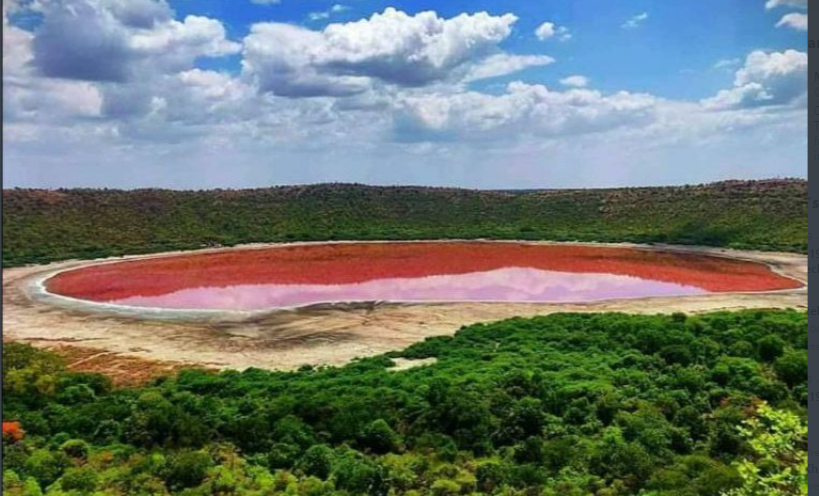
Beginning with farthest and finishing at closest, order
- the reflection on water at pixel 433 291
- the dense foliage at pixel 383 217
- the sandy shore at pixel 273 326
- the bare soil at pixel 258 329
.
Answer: the dense foliage at pixel 383 217
the reflection on water at pixel 433 291
the sandy shore at pixel 273 326
the bare soil at pixel 258 329

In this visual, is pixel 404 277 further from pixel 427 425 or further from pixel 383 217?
pixel 383 217

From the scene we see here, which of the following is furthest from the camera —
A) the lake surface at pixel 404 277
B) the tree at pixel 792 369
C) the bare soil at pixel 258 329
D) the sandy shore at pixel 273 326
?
the lake surface at pixel 404 277

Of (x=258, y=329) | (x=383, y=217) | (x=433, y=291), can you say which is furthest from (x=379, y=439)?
(x=383, y=217)

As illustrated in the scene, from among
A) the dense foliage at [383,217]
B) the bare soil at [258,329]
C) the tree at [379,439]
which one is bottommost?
the tree at [379,439]

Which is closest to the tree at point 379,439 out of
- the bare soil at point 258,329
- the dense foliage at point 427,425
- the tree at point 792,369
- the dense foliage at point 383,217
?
the dense foliage at point 427,425

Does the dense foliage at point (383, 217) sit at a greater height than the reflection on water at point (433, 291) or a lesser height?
greater

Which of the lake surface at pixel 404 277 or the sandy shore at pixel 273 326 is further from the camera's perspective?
the lake surface at pixel 404 277

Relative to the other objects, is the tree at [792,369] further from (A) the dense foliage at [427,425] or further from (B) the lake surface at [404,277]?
(B) the lake surface at [404,277]

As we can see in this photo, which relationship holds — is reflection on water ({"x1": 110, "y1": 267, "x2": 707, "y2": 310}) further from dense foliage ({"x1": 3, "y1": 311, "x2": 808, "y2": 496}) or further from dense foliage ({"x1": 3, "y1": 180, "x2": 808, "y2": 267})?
dense foliage ({"x1": 3, "y1": 180, "x2": 808, "y2": 267})
